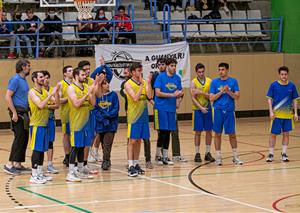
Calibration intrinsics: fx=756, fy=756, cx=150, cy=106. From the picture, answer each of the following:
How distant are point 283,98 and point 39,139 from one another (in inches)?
191

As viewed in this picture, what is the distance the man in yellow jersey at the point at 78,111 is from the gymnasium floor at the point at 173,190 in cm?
50

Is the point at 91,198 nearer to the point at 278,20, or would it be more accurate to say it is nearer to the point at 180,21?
the point at 180,21

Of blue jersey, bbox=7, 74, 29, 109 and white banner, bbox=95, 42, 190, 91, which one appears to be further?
white banner, bbox=95, 42, 190, 91

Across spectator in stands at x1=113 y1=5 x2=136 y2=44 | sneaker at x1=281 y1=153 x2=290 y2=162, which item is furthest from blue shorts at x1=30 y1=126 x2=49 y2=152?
spectator in stands at x1=113 y1=5 x2=136 y2=44

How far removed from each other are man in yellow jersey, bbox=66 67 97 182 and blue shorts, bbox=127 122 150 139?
1002 mm

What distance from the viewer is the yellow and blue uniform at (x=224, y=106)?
45.8 ft

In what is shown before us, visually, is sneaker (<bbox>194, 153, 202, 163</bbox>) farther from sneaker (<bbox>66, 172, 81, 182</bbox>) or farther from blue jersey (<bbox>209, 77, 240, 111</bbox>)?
sneaker (<bbox>66, 172, 81, 182</bbox>)

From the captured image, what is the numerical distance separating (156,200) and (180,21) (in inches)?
523

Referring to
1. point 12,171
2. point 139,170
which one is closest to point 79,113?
point 139,170

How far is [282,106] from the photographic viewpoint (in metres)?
14.3

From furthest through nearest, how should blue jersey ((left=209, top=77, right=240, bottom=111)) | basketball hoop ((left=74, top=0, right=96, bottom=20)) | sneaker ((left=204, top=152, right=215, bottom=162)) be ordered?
basketball hoop ((left=74, top=0, right=96, bottom=20)), sneaker ((left=204, top=152, right=215, bottom=162)), blue jersey ((left=209, top=77, right=240, bottom=111))

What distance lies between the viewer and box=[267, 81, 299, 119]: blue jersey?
14.3 metres

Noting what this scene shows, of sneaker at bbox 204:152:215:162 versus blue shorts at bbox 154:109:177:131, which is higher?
blue shorts at bbox 154:109:177:131

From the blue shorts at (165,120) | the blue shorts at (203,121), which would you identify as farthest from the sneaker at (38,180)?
the blue shorts at (203,121)
